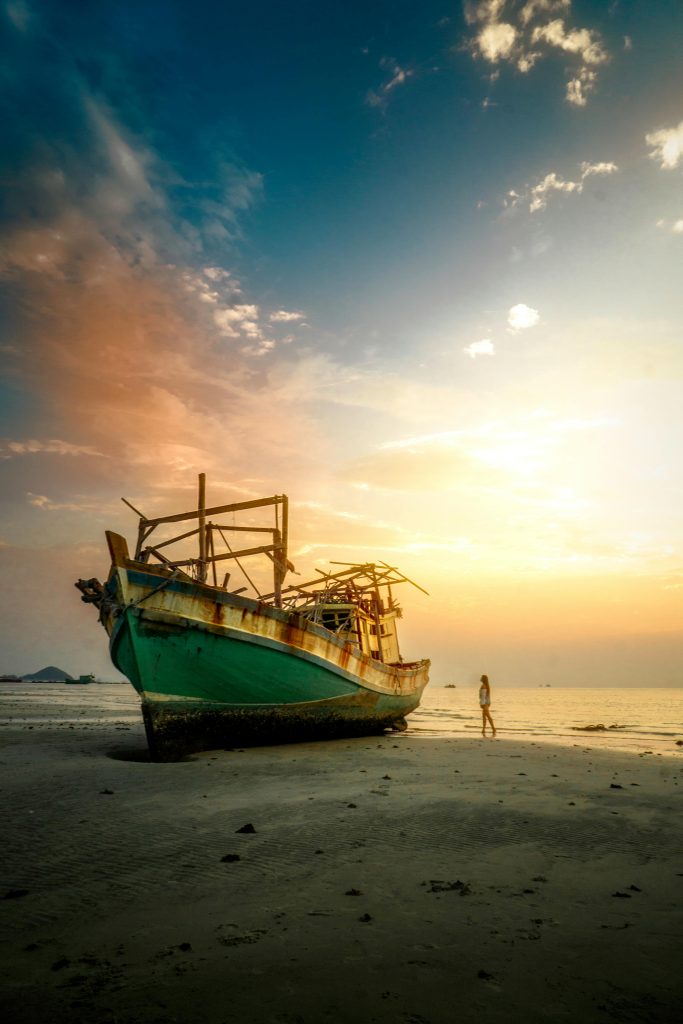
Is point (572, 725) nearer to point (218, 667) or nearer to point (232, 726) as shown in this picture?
point (232, 726)

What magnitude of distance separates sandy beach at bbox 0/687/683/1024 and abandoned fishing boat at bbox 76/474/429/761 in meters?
3.73

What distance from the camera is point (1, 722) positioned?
784 inches

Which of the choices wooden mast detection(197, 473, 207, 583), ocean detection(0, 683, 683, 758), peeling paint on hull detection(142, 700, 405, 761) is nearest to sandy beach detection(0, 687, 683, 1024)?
peeling paint on hull detection(142, 700, 405, 761)

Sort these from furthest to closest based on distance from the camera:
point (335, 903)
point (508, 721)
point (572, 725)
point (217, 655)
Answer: point (508, 721) < point (572, 725) < point (217, 655) < point (335, 903)

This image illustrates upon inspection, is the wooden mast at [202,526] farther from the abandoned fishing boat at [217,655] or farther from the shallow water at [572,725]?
the shallow water at [572,725]

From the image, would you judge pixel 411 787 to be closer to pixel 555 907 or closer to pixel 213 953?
pixel 555 907

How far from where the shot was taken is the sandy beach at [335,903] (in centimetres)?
276

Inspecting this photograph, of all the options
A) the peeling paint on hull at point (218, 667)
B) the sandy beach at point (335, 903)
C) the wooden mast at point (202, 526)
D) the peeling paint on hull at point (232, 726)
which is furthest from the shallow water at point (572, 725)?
the sandy beach at point (335, 903)

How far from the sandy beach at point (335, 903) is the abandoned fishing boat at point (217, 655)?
3.73 m

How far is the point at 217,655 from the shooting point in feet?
42.5

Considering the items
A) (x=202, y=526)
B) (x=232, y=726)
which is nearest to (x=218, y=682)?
(x=232, y=726)

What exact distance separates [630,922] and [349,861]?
2299 millimetres

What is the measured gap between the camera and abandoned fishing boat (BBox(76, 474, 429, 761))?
12.2 meters

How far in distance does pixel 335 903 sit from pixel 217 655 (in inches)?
371
